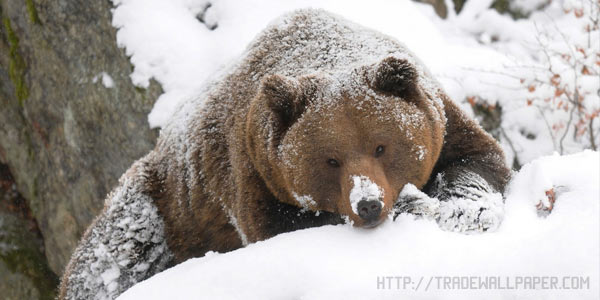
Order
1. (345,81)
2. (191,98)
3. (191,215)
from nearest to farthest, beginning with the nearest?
(345,81) → (191,215) → (191,98)

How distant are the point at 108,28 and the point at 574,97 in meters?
5.07

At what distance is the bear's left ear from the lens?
10.6ft

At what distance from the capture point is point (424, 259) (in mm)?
2264

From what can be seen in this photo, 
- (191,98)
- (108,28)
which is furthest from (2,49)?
(191,98)

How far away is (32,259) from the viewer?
309 inches

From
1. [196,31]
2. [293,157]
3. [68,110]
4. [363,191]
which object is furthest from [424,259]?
[68,110]

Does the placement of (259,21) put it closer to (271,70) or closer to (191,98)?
(191,98)

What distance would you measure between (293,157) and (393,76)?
0.64 m

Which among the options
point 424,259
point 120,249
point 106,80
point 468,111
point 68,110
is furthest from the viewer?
point 68,110

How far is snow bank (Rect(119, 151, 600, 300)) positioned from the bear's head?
533 millimetres

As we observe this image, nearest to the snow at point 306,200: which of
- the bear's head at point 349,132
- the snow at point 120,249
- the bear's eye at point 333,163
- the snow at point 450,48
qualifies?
the bear's head at point 349,132

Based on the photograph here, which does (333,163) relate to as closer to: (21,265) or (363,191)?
(363,191)

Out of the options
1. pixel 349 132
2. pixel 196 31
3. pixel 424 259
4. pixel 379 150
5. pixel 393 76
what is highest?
pixel 196 31

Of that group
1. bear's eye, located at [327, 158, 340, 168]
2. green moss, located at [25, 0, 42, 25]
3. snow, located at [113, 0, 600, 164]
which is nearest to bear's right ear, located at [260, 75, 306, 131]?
bear's eye, located at [327, 158, 340, 168]
